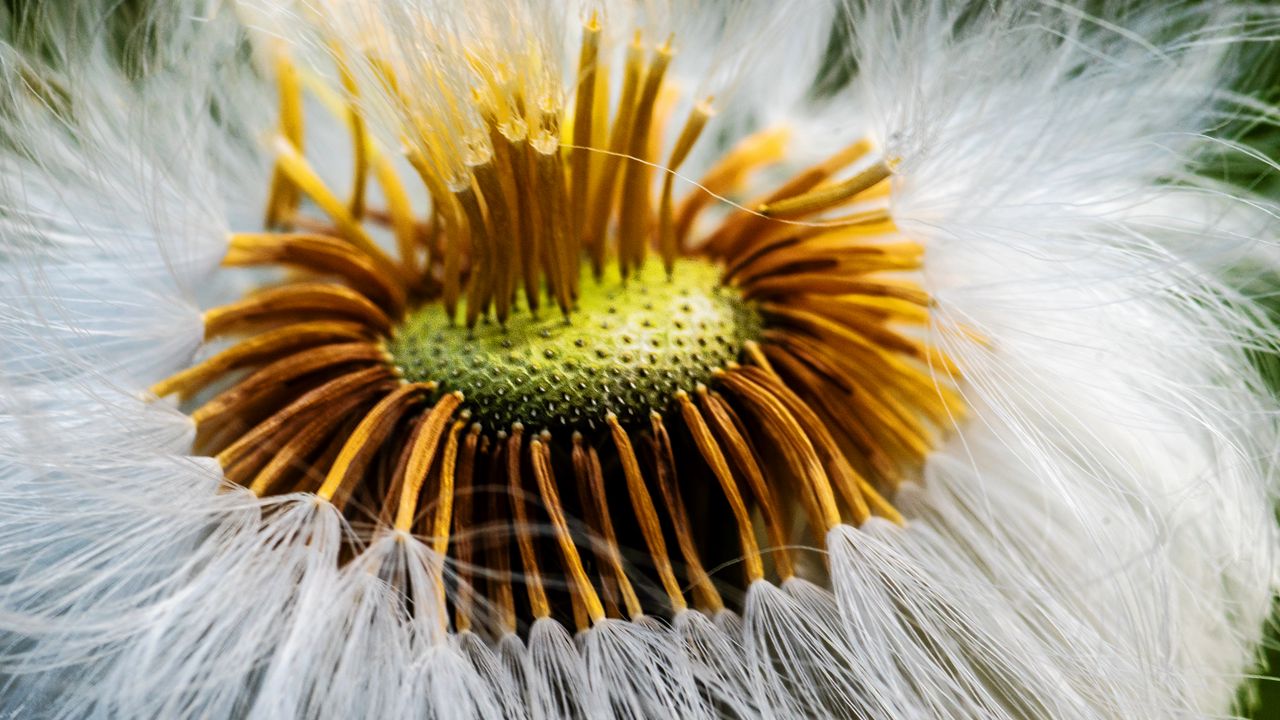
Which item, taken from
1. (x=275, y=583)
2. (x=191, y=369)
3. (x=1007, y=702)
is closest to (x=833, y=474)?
(x=1007, y=702)

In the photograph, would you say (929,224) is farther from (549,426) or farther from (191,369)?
(191,369)
